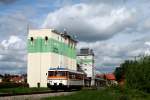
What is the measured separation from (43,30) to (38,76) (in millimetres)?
10457

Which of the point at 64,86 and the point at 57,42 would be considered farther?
the point at 57,42

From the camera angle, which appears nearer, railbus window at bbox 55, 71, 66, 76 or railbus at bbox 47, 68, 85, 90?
railbus at bbox 47, 68, 85, 90

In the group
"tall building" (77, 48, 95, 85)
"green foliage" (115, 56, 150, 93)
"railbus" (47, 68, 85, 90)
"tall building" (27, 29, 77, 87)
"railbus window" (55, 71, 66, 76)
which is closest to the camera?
"green foliage" (115, 56, 150, 93)

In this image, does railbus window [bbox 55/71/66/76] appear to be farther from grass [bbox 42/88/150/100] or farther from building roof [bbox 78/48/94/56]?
building roof [bbox 78/48/94/56]

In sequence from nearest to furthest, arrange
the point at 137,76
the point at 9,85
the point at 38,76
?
the point at 137,76 → the point at 9,85 → the point at 38,76

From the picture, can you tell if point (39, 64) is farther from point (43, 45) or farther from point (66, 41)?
point (66, 41)

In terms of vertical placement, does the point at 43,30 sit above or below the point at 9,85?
above

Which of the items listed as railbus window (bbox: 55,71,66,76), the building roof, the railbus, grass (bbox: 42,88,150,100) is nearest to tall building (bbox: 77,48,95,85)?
the building roof

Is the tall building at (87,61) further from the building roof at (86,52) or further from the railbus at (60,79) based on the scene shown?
the railbus at (60,79)

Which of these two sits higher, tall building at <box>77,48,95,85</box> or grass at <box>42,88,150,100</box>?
tall building at <box>77,48,95,85</box>

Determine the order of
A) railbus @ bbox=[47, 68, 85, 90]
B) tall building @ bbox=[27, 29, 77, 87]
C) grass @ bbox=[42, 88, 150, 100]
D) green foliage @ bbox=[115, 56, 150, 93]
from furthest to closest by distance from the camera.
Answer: tall building @ bbox=[27, 29, 77, 87] → railbus @ bbox=[47, 68, 85, 90] → green foliage @ bbox=[115, 56, 150, 93] → grass @ bbox=[42, 88, 150, 100]

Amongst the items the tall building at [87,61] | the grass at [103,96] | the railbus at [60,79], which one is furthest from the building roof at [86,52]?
the grass at [103,96]

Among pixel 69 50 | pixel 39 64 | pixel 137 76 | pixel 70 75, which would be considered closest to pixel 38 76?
pixel 39 64

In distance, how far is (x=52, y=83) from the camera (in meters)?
52.3
